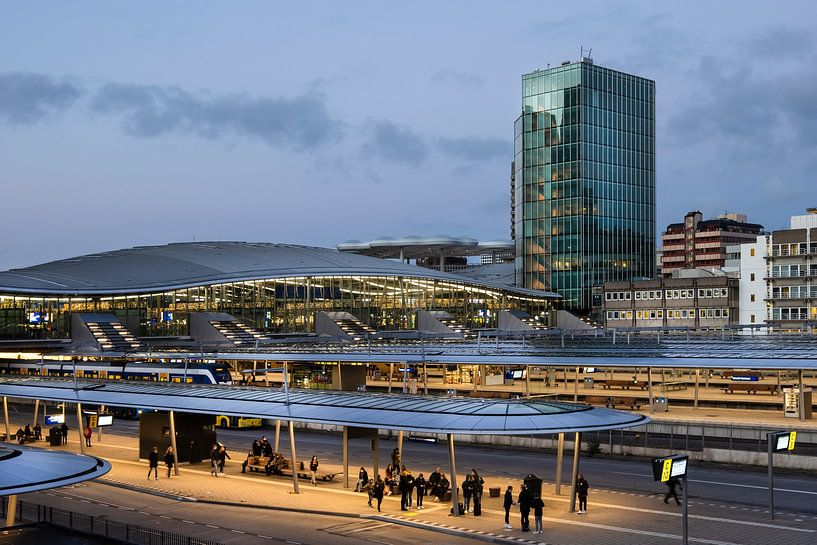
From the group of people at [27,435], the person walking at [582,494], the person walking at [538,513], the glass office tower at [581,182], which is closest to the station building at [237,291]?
the glass office tower at [581,182]

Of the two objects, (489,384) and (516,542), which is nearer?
(516,542)

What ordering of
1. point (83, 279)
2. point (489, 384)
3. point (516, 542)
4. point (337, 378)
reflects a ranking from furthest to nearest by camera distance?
point (83, 279)
point (489, 384)
point (337, 378)
point (516, 542)

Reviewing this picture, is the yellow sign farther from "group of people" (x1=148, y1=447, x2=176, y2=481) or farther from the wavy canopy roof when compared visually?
the wavy canopy roof

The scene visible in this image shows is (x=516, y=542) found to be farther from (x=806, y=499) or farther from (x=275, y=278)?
(x=275, y=278)

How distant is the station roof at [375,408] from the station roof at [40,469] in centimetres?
1123

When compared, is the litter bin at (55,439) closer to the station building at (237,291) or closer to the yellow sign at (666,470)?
the yellow sign at (666,470)

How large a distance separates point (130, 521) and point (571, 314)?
13359cm

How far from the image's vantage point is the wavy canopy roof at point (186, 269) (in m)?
117

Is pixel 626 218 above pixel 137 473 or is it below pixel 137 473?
above

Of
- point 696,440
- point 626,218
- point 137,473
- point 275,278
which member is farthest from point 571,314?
point 137,473

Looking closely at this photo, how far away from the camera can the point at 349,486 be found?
142 ft

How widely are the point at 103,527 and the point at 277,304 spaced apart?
9678 cm

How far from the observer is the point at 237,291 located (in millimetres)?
126688

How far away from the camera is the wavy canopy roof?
117m
